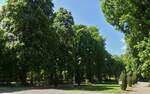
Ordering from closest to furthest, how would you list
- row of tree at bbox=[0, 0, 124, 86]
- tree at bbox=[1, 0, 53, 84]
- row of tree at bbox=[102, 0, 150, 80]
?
1. row of tree at bbox=[102, 0, 150, 80]
2. tree at bbox=[1, 0, 53, 84]
3. row of tree at bbox=[0, 0, 124, 86]

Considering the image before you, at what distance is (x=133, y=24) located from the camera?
94.2ft

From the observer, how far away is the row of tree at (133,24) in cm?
2726

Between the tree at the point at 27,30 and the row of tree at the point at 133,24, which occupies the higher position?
the tree at the point at 27,30

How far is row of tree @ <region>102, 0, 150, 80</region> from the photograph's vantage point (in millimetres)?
27256

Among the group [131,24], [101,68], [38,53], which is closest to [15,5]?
[38,53]

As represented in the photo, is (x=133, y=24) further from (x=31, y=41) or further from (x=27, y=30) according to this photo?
(x=27, y=30)

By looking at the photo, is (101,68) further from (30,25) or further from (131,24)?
(131,24)

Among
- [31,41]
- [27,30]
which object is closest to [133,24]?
[31,41]

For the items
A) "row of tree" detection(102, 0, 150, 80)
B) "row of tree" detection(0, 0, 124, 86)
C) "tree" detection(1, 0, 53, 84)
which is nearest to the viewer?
"row of tree" detection(102, 0, 150, 80)

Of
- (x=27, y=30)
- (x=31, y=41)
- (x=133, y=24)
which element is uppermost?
(x=27, y=30)

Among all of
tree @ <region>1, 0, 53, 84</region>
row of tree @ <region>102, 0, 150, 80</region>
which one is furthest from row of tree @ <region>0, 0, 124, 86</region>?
row of tree @ <region>102, 0, 150, 80</region>

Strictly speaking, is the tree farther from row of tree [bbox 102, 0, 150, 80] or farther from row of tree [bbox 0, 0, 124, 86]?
row of tree [bbox 102, 0, 150, 80]

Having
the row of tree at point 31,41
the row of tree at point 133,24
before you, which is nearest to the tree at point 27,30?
the row of tree at point 31,41

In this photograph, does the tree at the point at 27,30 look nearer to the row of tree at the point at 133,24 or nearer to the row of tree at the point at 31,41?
the row of tree at the point at 31,41
